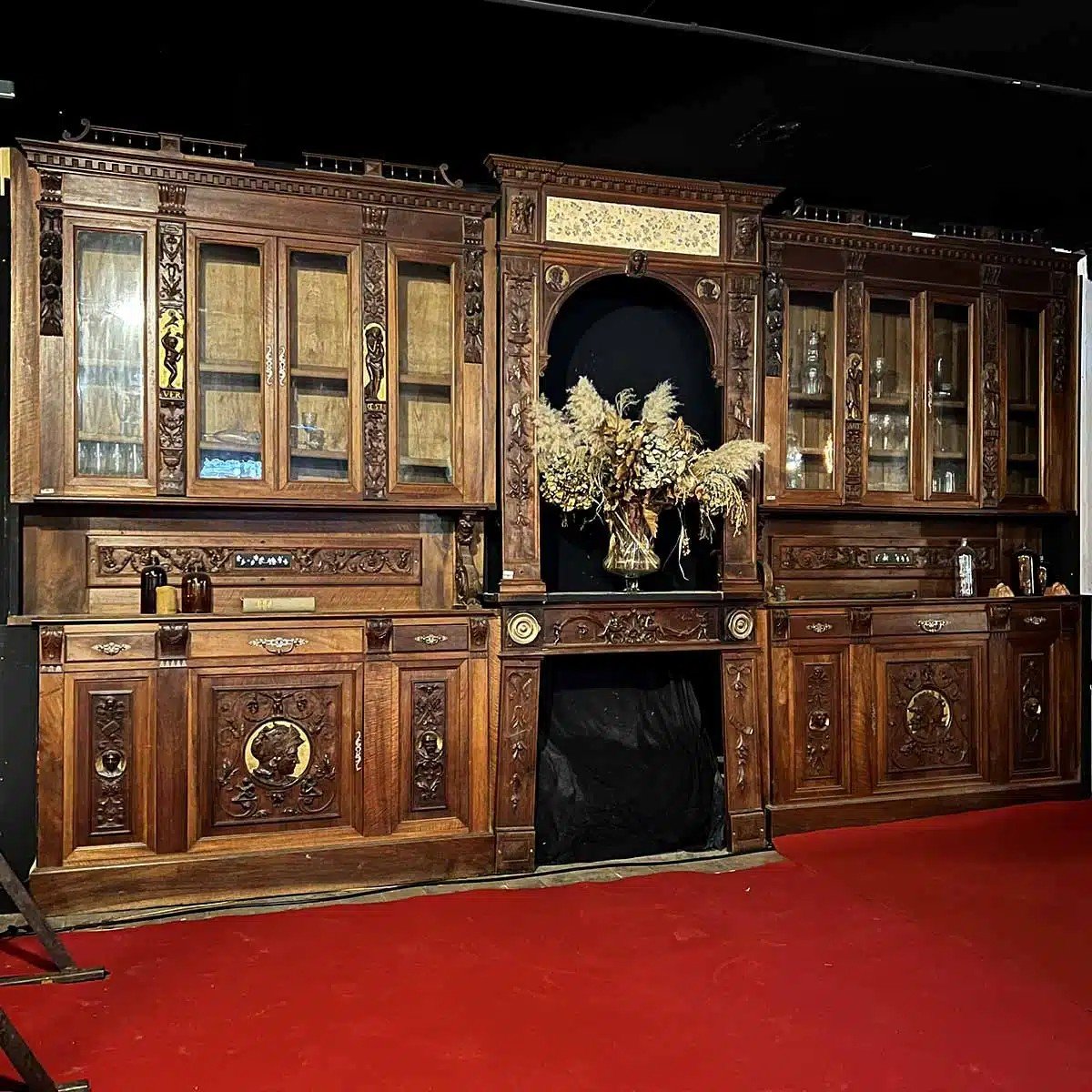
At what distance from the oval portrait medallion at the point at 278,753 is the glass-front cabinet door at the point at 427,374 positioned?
1095 millimetres

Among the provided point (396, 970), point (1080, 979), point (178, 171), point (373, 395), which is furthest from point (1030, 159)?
point (396, 970)

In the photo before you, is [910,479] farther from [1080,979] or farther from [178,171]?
[178,171]

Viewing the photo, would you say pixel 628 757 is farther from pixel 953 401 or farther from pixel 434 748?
pixel 953 401

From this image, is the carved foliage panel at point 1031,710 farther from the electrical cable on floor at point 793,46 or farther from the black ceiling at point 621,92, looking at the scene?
the electrical cable on floor at point 793,46

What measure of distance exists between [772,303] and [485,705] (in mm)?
2187

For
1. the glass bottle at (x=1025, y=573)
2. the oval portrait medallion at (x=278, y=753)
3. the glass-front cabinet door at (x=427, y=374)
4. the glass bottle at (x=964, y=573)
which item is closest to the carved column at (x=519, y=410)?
the glass-front cabinet door at (x=427, y=374)

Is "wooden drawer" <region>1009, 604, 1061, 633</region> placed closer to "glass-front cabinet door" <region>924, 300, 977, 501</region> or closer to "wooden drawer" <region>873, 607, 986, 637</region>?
"wooden drawer" <region>873, 607, 986, 637</region>

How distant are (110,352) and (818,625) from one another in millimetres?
3117

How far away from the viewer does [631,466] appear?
4.09m

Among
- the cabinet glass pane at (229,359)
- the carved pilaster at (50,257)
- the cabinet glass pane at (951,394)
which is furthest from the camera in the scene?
the cabinet glass pane at (951,394)

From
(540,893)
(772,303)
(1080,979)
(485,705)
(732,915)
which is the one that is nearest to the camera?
(1080,979)

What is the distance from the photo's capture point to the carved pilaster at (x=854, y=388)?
4.57 meters

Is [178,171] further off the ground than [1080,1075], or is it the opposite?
[178,171]

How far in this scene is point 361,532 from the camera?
4.18 m
